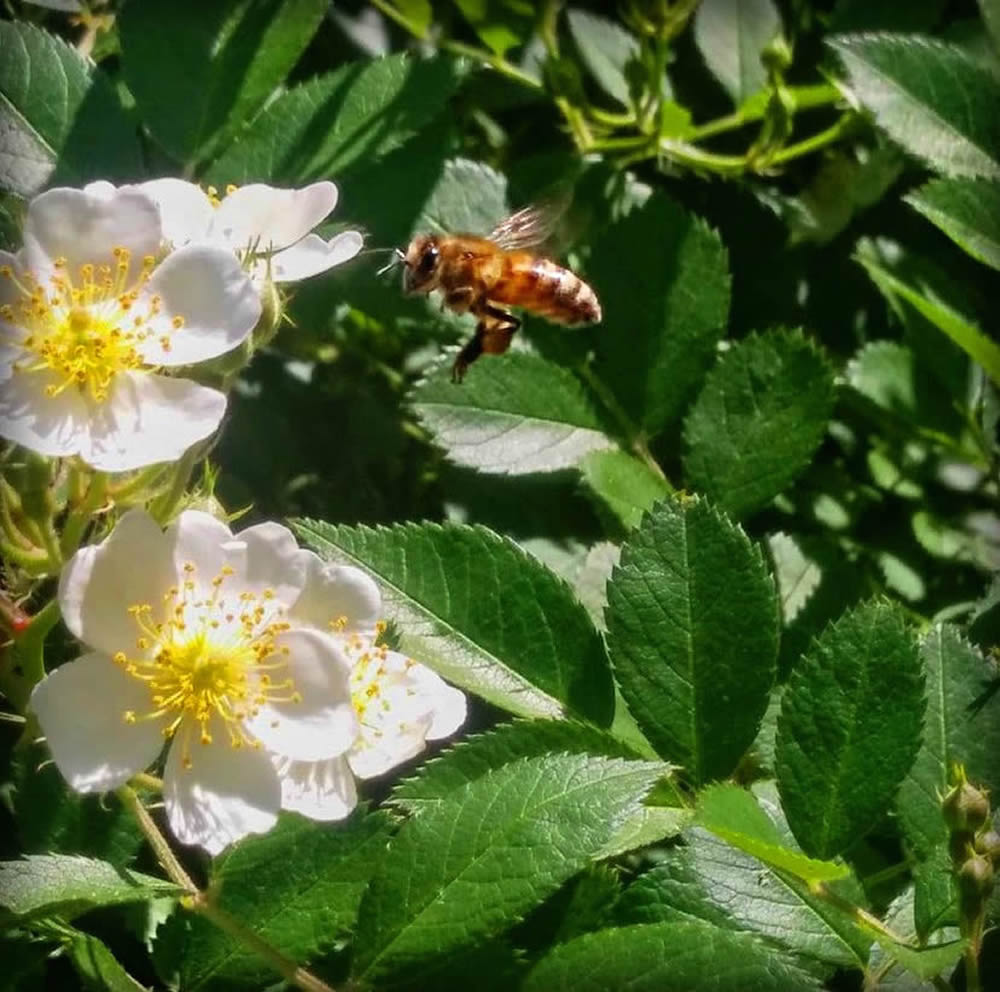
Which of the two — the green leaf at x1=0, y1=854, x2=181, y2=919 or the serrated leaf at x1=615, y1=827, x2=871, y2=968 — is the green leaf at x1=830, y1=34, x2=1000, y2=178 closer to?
the serrated leaf at x1=615, y1=827, x2=871, y2=968

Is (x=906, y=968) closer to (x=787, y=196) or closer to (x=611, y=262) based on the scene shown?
(x=611, y=262)

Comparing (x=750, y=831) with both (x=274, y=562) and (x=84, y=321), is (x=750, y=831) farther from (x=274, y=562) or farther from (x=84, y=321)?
(x=84, y=321)

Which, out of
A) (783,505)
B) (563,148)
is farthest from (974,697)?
(563,148)

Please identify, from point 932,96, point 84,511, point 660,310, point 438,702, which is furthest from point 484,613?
point 932,96

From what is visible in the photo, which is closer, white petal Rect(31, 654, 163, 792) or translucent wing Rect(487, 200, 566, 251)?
white petal Rect(31, 654, 163, 792)

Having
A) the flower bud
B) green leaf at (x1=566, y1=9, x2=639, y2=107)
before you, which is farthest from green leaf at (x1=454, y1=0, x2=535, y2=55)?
the flower bud
